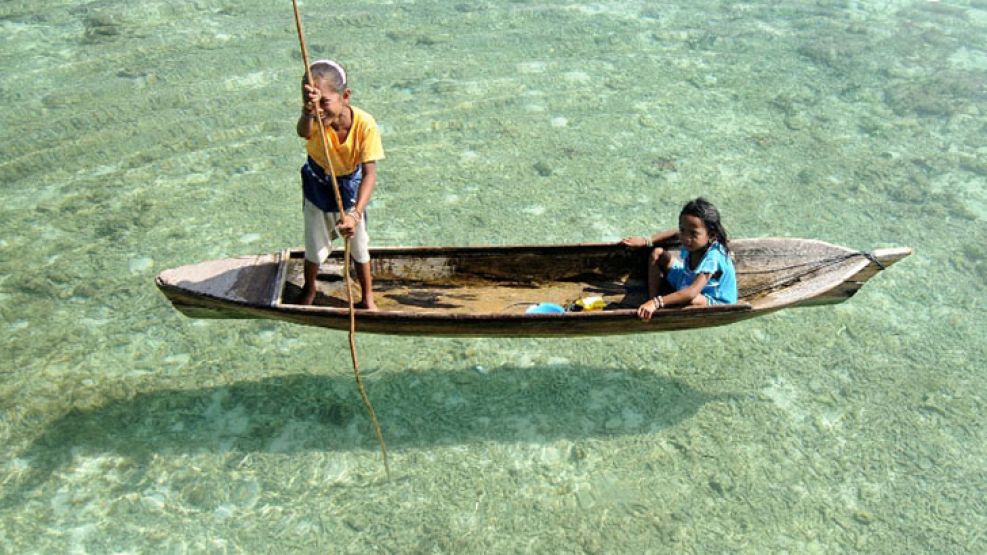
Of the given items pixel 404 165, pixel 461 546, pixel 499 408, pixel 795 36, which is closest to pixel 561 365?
pixel 499 408

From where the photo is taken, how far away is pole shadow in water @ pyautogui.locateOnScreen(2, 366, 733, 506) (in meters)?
5.36

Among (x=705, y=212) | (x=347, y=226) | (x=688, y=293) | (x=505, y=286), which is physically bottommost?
(x=505, y=286)

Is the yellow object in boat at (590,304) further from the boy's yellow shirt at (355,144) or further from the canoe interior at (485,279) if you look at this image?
the boy's yellow shirt at (355,144)

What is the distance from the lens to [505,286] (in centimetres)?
599

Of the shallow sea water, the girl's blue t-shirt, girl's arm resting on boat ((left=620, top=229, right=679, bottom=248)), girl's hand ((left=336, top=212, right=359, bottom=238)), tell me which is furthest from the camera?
girl's arm resting on boat ((left=620, top=229, right=679, bottom=248))

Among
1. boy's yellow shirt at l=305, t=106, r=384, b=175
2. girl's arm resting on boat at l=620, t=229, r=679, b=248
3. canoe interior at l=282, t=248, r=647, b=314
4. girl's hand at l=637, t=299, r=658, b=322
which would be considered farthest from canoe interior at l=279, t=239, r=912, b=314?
boy's yellow shirt at l=305, t=106, r=384, b=175

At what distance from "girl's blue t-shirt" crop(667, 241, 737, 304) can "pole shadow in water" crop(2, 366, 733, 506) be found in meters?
0.91

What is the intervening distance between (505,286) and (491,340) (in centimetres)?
54

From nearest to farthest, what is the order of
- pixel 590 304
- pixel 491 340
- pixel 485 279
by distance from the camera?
pixel 590 304 → pixel 485 279 → pixel 491 340

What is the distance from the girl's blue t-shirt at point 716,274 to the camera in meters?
5.27

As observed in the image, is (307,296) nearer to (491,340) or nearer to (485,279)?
(485,279)

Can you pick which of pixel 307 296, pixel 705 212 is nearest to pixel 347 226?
pixel 307 296

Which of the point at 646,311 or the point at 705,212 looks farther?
the point at 705,212

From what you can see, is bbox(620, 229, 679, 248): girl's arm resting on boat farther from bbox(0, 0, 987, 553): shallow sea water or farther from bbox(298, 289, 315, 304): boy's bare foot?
bbox(298, 289, 315, 304): boy's bare foot
